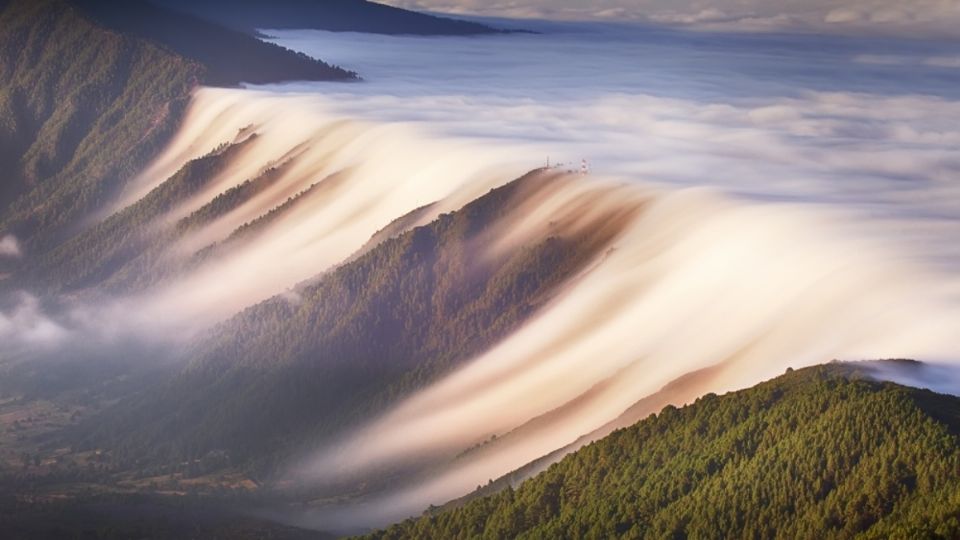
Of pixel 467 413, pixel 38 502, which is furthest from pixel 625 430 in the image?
pixel 38 502

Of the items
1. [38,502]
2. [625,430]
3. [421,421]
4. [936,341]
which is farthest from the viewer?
[421,421]

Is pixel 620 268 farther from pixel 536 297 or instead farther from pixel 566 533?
pixel 566 533

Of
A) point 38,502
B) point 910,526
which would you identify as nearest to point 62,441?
point 38,502

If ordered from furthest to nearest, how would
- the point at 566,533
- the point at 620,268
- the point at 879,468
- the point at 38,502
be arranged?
1. the point at 620,268
2. the point at 38,502
3. the point at 566,533
4. the point at 879,468

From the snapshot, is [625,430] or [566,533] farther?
[625,430]

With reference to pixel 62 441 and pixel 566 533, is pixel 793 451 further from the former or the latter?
pixel 62 441

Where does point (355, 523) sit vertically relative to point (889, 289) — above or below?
below
